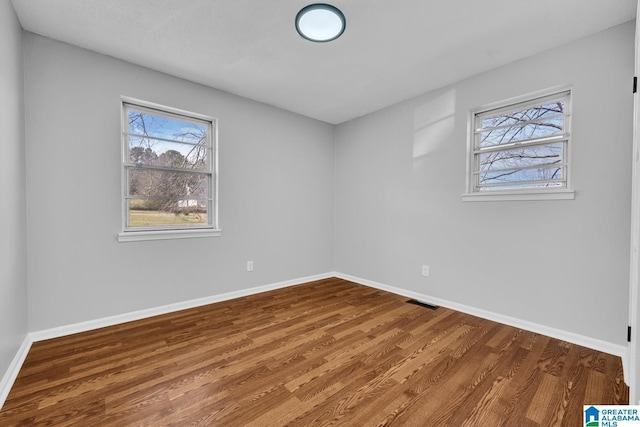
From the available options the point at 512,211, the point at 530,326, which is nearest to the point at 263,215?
the point at 512,211

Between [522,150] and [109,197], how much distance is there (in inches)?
154

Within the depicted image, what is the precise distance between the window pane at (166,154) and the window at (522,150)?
9.75 ft

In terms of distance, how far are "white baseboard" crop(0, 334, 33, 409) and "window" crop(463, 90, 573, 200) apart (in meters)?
3.77

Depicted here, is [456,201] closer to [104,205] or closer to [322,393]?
[322,393]

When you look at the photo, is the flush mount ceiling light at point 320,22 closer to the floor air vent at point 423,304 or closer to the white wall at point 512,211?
the white wall at point 512,211

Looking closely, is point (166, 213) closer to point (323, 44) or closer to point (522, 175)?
point (323, 44)

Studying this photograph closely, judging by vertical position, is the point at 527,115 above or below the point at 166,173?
above

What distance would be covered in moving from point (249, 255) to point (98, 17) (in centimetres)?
260

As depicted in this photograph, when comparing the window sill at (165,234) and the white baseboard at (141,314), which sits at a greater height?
the window sill at (165,234)

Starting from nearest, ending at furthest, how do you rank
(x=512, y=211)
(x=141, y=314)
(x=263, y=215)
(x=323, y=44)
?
(x=323, y=44) < (x=512, y=211) < (x=141, y=314) < (x=263, y=215)

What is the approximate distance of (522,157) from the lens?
8.80ft

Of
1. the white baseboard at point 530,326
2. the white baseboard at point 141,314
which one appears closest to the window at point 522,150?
the white baseboard at point 530,326

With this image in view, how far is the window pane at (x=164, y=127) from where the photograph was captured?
111 inches

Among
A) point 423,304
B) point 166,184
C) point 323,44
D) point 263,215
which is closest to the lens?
point 323,44
